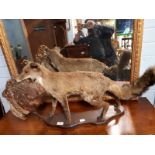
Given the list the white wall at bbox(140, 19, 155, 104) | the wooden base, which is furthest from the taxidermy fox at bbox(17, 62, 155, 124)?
the white wall at bbox(140, 19, 155, 104)

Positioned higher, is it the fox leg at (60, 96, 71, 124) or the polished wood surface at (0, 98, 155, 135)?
the fox leg at (60, 96, 71, 124)

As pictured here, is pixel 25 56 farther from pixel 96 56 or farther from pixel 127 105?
pixel 127 105

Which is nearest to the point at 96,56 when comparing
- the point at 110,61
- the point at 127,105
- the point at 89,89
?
the point at 110,61

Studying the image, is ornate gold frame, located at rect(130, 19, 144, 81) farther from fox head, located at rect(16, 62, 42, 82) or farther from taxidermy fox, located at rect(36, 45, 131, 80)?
fox head, located at rect(16, 62, 42, 82)

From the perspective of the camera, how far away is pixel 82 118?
963 mm

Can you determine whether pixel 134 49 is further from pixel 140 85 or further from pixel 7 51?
pixel 7 51

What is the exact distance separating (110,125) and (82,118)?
14 cm

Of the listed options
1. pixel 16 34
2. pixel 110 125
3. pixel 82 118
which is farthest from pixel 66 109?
pixel 16 34

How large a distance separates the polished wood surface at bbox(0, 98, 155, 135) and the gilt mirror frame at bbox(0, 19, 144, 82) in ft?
0.54

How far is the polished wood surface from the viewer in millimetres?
884

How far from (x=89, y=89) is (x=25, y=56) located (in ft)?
1.37
